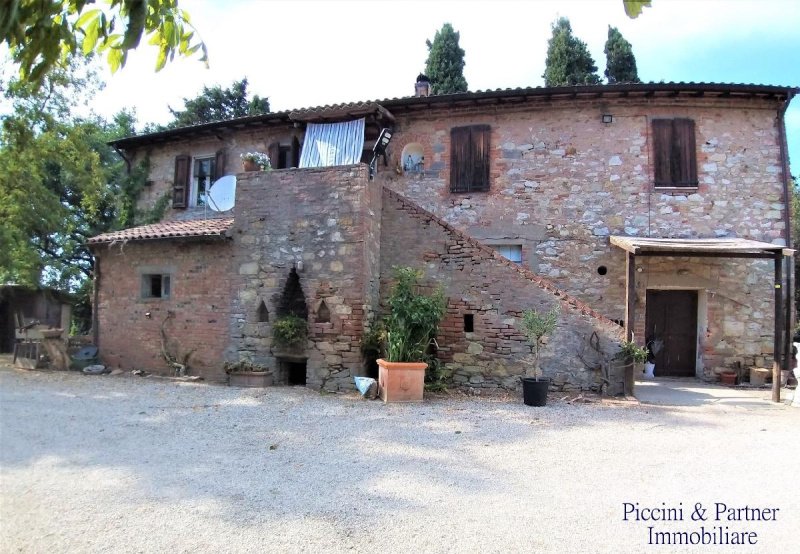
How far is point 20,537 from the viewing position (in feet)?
10.4

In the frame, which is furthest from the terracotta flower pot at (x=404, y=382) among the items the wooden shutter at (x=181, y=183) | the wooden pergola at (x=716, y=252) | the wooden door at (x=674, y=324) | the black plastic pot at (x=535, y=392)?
the wooden shutter at (x=181, y=183)

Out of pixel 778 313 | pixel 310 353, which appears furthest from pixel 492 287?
pixel 778 313

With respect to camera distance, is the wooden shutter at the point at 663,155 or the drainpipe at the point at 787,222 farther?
the wooden shutter at the point at 663,155

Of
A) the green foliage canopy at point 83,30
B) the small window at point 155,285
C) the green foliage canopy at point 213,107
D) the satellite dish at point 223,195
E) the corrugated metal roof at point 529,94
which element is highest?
the green foliage canopy at point 213,107

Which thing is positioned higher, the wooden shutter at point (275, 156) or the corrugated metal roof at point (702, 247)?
the wooden shutter at point (275, 156)

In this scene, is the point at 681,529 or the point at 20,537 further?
the point at 681,529

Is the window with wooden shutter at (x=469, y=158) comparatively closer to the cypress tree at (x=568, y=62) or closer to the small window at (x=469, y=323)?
the small window at (x=469, y=323)

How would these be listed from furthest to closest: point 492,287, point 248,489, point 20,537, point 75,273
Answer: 1. point 75,273
2. point 492,287
3. point 248,489
4. point 20,537

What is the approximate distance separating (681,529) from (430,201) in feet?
30.6

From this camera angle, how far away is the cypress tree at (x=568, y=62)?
1978 cm

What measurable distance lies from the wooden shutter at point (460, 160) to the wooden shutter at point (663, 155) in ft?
13.2

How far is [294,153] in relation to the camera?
41.8ft

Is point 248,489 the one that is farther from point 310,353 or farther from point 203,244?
point 203,244

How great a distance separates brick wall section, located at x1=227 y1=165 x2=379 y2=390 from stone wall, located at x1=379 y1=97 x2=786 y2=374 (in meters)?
3.65
